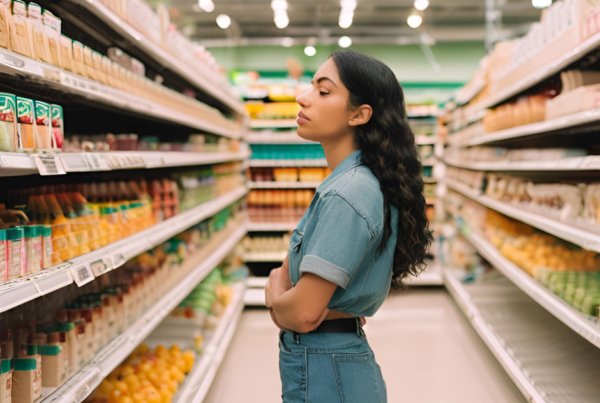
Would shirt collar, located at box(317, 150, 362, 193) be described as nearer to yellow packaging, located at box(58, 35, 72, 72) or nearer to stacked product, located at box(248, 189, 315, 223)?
yellow packaging, located at box(58, 35, 72, 72)

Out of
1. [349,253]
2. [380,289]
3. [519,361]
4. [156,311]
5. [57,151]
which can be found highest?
[57,151]

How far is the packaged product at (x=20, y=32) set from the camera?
133 cm

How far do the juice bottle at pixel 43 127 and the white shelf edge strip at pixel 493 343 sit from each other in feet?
8.35

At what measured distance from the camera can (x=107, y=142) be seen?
7.64ft

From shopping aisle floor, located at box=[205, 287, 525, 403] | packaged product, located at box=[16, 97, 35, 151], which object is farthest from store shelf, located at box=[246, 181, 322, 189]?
packaged product, located at box=[16, 97, 35, 151]

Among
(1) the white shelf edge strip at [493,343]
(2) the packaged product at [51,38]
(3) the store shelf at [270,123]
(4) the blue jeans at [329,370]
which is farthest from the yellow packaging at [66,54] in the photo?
(3) the store shelf at [270,123]

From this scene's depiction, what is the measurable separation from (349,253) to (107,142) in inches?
63.6

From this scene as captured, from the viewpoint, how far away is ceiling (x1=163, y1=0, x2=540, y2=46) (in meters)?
6.60

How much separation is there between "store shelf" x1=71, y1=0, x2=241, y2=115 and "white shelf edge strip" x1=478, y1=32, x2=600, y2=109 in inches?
80.0

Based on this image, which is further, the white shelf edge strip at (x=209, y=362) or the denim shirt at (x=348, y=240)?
the white shelf edge strip at (x=209, y=362)

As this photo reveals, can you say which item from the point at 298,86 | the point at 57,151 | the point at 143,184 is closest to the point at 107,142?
the point at 143,184

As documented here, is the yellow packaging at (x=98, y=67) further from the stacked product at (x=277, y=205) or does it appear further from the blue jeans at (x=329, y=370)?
the stacked product at (x=277, y=205)

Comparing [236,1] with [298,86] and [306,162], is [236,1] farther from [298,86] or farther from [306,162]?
[306,162]

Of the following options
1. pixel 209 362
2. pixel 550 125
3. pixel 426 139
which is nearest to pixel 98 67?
pixel 209 362
